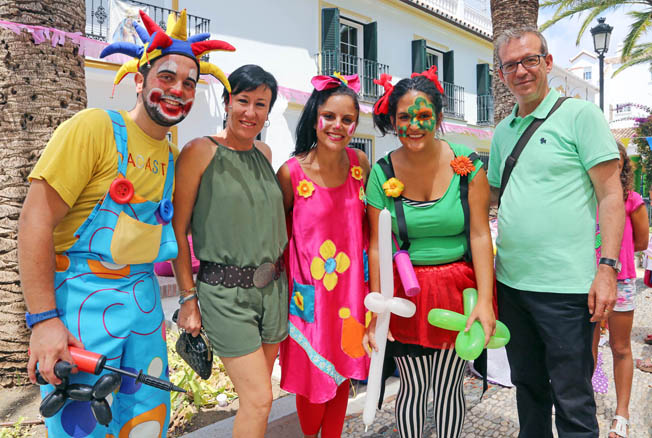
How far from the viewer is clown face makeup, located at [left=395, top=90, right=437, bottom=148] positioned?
2.14 m

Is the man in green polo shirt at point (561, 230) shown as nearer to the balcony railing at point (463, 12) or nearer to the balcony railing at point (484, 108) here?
the balcony railing at point (463, 12)

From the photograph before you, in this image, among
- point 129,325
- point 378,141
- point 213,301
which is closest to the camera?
point 129,325

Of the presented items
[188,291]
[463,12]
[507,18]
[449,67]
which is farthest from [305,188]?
[463,12]

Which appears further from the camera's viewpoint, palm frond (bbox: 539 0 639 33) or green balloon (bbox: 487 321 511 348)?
palm frond (bbox: 539 0 639 33)

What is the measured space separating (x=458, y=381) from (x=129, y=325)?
1567 mm

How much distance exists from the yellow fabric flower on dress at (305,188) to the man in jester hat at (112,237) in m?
0.66

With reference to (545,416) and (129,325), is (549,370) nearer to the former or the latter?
(545,416)

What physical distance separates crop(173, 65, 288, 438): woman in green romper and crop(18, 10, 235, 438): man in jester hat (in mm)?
171

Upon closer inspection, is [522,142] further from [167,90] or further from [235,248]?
[167,90]

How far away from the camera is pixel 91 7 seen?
7992 mm

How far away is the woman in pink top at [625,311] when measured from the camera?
298 centimetres

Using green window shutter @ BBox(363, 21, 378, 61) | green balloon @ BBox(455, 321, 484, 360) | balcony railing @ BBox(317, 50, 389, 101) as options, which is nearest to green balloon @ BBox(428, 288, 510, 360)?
green balloon @ BBox(455, 321, 484, 360)

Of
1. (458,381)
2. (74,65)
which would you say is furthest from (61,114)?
(458,381)

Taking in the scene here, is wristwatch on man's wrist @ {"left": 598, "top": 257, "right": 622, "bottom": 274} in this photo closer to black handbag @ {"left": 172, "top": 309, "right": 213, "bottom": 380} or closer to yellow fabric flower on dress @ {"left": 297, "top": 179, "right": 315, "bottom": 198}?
yellow fabric flower on dress @ {"left": 297, "top": 179, "right": 315, "bottom": 198}
